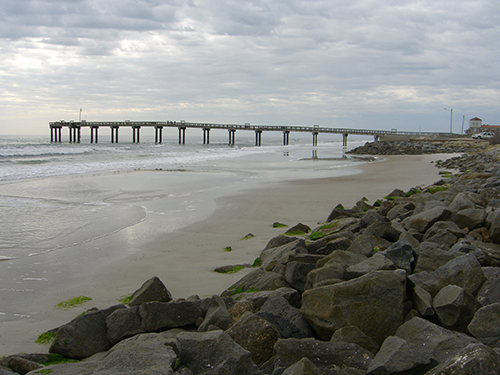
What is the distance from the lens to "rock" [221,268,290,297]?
4.57 m

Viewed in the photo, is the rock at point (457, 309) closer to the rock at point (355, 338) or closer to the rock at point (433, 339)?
the rock at point (433, 339)

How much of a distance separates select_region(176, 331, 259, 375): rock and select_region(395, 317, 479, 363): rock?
3.94 ft

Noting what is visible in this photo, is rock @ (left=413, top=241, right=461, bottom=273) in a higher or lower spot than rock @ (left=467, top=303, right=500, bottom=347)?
higher

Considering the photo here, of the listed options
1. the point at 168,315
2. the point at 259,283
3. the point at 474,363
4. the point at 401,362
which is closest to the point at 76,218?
the point at 259,283

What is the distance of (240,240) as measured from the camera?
8062 millimetres

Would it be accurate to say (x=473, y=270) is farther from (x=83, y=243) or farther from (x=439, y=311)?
(x=83, y=243)

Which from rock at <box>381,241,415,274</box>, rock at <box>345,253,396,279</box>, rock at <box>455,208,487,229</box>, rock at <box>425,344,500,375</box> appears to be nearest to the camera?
rock at <box>425,344,500,375</box>

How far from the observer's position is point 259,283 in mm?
4762

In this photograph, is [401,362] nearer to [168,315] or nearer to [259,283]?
[168,315]

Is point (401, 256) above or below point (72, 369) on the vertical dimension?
above

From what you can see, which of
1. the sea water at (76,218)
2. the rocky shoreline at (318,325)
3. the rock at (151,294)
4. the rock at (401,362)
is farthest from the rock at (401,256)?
the sea water at (76,218)

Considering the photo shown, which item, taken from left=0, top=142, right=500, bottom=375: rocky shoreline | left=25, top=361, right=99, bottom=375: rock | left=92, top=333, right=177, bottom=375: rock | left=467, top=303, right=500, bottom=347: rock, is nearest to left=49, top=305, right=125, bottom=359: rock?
left=0, top=142, right=500, bottom=375: rocky shoreline

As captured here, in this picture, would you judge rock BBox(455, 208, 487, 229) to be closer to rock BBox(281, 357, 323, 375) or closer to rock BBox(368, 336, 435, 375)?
rock BBox(368, 336, 435, 375)

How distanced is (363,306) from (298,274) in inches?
47.3
